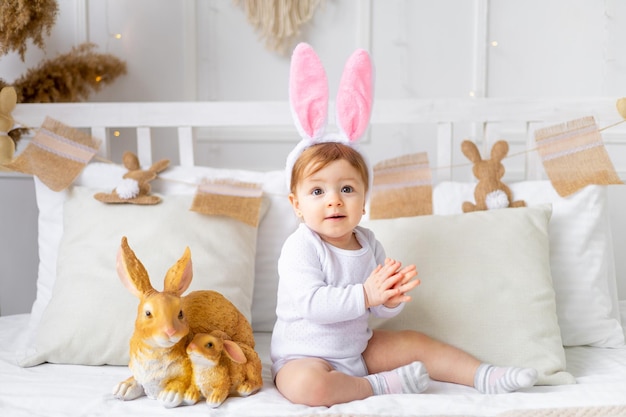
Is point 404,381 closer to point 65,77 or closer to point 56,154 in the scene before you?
point 56,154

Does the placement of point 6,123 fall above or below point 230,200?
above

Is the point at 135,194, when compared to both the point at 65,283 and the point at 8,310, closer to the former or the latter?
the point at 65,283

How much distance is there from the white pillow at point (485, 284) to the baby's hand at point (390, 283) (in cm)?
26

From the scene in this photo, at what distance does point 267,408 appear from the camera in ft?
3.84

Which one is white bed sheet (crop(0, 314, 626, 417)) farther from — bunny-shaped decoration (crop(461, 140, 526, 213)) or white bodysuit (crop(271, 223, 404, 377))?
bunny-shaped decoration (crop(461, 140, 526, 213))

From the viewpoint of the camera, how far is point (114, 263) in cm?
153

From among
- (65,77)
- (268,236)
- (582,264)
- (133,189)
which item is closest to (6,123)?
(65,77)

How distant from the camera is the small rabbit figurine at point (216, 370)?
118 centimetres

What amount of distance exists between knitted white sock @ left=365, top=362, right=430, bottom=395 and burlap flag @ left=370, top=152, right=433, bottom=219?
481 millimetres

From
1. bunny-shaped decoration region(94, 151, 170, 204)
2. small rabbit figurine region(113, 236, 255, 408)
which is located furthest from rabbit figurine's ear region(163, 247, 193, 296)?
bunny-shaped decoration region(94, 151, 170, 204)

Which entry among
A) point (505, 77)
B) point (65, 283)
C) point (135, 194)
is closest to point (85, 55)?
point (135, 194)

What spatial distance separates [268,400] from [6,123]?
40.6 inches

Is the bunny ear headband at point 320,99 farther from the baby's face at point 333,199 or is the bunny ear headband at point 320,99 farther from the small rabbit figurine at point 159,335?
the small rabbit figurine at point 159,335

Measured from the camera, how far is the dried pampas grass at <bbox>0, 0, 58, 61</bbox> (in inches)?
68.3
